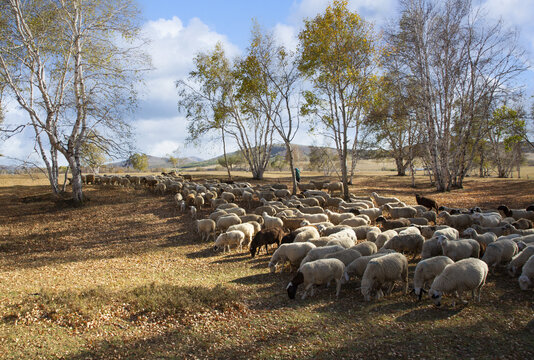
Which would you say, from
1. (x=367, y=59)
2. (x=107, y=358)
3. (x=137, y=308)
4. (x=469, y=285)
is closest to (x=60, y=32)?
(x=367, y=59)

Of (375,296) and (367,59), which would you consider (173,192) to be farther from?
(375,296)

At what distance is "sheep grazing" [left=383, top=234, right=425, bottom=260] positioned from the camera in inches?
370

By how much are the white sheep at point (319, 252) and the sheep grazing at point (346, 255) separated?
262 mm

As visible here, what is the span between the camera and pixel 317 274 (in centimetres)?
765

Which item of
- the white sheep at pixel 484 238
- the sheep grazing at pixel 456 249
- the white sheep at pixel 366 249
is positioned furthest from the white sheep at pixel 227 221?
the white sheep at pixel 484 238

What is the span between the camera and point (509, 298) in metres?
7.14

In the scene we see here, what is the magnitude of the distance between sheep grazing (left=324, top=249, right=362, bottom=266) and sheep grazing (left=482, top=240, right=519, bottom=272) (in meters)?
3.10

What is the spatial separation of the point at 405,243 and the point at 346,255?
2054 millimetres

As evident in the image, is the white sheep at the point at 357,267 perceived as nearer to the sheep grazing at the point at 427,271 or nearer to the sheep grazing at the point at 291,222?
the sheep grazing at the point at 427,271

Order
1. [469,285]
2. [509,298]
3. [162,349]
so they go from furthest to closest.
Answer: [509,298] < [469,285] < [162,349]

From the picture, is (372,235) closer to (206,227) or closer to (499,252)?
(499,252)

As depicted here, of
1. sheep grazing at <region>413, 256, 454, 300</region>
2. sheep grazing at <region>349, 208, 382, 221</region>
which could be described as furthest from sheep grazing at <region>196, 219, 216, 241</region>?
sheep grazing at <region>413, 256, 454, 300</region>

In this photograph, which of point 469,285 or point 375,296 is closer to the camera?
point 469,285

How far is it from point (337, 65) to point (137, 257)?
15.4m
